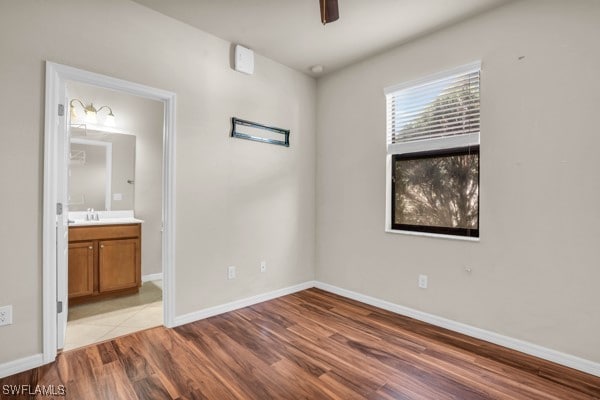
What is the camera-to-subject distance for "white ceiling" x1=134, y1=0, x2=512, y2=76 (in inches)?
91.7

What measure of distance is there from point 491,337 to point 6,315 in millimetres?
3393

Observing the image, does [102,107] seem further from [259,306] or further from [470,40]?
[470,40]

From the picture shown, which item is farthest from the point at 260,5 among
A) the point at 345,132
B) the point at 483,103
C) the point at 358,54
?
the point at 483,103

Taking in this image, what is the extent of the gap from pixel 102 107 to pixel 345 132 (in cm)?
295

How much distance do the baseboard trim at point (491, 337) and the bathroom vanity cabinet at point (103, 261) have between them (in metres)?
2.52

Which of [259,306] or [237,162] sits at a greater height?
[237,162]

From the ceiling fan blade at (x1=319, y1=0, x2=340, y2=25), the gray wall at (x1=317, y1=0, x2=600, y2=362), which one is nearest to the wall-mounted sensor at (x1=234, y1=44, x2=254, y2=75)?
the gray wall at (x1=317, y1=0, x2=600, y2=362)

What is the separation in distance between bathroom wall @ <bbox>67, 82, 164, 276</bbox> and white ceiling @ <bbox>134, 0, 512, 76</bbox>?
182cm

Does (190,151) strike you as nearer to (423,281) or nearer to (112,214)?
(112,214)

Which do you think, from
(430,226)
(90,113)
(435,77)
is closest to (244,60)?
(435,77)

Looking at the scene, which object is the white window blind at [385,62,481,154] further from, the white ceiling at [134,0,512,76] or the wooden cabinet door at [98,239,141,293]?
the wooden cabinet door at [98,239,141,293]

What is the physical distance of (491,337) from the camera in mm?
2359

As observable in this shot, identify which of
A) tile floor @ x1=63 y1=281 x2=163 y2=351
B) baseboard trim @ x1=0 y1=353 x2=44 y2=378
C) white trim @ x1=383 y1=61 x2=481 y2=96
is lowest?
tile floor @ x1=63 y1=281 x2=163 y2=351

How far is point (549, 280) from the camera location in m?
2.12
